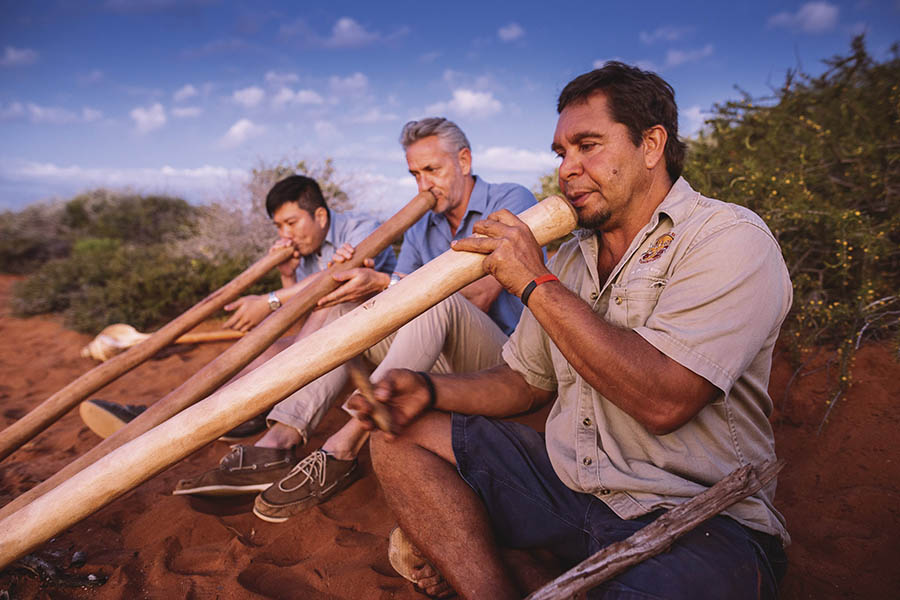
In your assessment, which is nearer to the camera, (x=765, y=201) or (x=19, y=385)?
(x=765, y=201)

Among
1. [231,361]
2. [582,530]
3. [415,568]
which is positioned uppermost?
[231,361]

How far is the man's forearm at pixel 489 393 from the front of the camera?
177 centimetres

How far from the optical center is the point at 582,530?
148 cm

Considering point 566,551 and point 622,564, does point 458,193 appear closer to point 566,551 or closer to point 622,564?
point 566,551

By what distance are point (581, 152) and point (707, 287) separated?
2.00ft

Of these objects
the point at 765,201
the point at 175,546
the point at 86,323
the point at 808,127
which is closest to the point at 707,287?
the point at 175,546

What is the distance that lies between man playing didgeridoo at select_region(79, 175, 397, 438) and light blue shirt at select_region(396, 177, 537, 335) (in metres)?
0.24

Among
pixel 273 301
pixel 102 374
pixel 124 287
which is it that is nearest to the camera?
pixel 102 374

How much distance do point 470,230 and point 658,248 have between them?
163cm

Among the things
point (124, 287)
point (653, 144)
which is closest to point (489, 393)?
point (653, 144)

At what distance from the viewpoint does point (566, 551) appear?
1.59 m

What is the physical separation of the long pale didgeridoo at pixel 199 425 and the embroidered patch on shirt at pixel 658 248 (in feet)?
2.10

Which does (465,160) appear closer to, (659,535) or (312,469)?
(312,469)

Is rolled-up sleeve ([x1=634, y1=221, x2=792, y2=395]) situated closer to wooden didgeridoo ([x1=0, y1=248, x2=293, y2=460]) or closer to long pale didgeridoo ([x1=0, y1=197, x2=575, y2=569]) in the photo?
long pale didgeridoo ([x1=0, y1=197, x2=575, y2=569])
